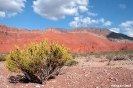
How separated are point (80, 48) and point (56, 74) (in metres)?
53.0

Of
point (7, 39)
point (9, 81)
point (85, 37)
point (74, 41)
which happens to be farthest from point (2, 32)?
point (9, 81)

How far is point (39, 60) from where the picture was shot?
878cm

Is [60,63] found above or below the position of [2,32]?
below

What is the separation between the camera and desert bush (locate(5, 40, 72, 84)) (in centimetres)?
890

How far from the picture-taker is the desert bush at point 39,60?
8.90m

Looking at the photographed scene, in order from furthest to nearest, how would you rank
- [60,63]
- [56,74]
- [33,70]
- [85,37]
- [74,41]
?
[85,37], [74,41], [56,74], [60,63], [33,70]

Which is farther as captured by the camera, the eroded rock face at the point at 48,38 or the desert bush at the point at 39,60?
the eroded rock face at the point at 48,38

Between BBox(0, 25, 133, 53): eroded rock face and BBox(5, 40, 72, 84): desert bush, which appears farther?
BBox(0, 25, 133, 53): eroded rock face

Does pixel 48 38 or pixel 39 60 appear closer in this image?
pixel 39 60

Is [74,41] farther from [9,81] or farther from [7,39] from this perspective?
[9,81]

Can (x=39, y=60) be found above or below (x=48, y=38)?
below

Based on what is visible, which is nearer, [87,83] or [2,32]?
[87,83]

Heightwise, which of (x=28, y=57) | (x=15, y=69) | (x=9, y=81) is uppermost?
(x=28, y=57)

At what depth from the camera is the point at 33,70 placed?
902 cm
